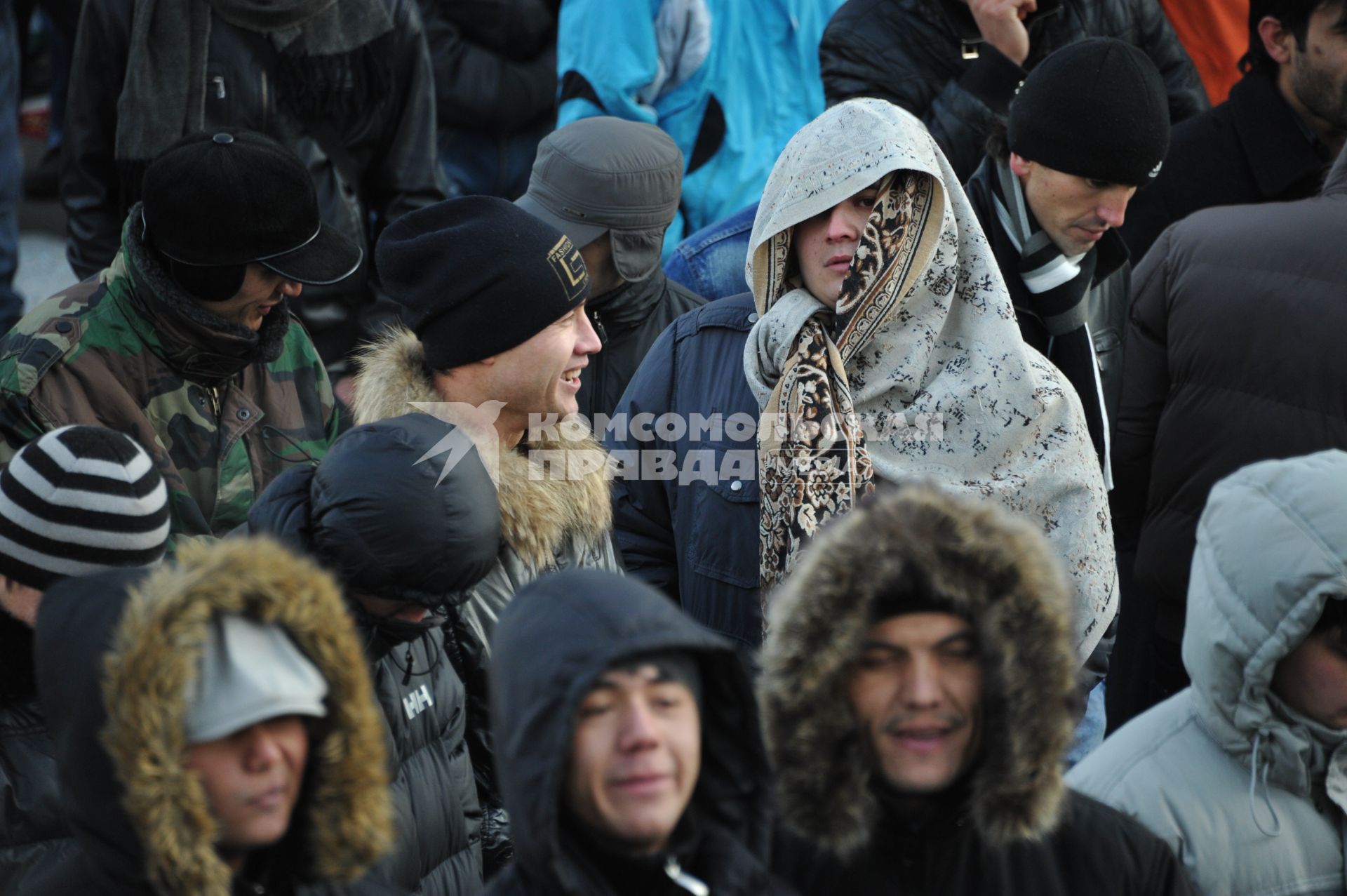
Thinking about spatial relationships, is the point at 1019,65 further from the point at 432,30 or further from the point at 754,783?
the point at 754,783

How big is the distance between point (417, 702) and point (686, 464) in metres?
0.88

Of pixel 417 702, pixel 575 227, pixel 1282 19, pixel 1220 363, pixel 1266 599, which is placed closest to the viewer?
pixel 1266 599

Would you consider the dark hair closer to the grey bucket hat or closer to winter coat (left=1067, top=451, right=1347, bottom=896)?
the grey bucket hat

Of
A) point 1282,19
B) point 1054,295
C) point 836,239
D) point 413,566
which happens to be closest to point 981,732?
point 413,566

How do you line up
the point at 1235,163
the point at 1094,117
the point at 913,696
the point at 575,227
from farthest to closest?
the point at 1235,163, the point at 575,227, the point at 1094,117, the point at 913,696

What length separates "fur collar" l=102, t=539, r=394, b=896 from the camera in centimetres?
198

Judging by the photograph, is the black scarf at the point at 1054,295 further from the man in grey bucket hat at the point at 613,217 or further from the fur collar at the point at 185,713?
the fur collar at the point at 185,713

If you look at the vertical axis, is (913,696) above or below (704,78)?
below

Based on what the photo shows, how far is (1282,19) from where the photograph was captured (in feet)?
15.2

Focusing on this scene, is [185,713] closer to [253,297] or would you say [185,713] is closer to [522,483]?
[522,483]

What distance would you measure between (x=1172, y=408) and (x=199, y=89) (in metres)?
2.67

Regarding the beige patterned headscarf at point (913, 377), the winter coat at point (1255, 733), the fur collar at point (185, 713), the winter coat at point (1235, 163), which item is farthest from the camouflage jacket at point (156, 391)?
the winter coat at point (1235, 163)

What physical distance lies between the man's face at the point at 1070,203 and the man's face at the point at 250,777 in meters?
2.32

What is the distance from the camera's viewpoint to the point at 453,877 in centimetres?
277
